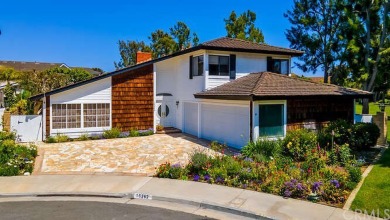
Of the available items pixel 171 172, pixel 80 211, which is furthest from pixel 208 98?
pixel 80 211

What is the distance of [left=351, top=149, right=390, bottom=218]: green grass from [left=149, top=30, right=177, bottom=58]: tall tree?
30.7m

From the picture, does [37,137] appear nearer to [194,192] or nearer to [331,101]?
[194,192]

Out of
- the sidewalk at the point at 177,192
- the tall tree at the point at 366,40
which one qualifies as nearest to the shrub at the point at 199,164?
the sidewalk at the point at 177,192

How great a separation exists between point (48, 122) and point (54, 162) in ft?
19.3

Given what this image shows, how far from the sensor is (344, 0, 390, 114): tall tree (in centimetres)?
2356

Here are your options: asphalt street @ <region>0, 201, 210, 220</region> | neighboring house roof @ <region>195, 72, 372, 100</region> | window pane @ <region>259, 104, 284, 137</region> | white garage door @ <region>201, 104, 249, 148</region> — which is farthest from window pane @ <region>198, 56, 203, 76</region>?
asphalt street @ <region>0, 201, 210, 220</region>

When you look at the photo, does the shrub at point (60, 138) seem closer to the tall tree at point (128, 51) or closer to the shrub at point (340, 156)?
the shrub at point (340, 156)

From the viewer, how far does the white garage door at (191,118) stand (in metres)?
19.2

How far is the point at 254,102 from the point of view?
540 inches

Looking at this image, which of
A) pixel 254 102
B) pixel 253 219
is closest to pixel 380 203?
pixel 253 219

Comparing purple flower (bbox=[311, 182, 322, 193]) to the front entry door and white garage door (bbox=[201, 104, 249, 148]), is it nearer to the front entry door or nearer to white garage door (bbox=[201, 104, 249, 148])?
white garage door (bbox=[201, 104, 249, 148])

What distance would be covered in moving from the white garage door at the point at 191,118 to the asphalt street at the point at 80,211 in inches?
462

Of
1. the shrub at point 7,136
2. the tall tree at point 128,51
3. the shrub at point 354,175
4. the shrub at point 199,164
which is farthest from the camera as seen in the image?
the tall tree at point 128,51

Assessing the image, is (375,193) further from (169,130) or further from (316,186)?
(169,130)
